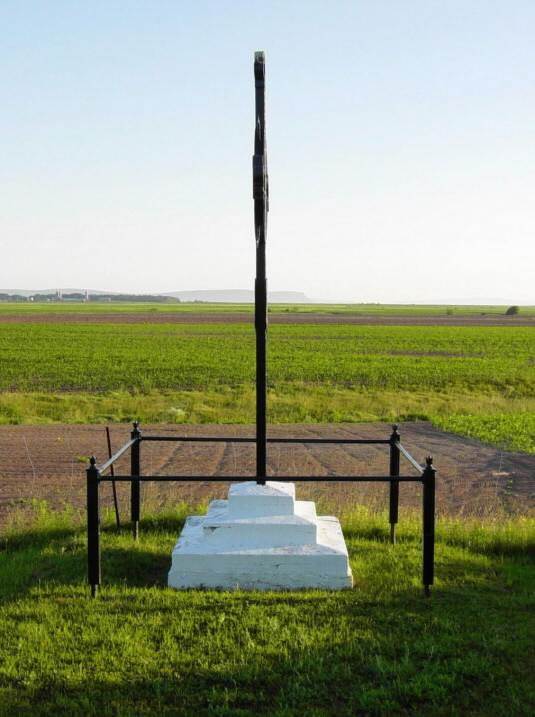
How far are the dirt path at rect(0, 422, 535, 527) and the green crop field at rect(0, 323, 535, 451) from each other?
6.10ft

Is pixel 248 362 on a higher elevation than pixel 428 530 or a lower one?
lower

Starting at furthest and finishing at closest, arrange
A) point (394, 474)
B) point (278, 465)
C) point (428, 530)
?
point (278, 465)
point (394, 474)
point (428, 530)

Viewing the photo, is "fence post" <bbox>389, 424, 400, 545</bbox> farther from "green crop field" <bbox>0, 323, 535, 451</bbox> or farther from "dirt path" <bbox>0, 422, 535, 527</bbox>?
"green crop field" <bbox>0, 323, 535, 451</bbox>

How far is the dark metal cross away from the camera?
22.0 ft

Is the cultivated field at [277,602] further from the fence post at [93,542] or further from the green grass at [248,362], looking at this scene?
the green grass at [248,362]

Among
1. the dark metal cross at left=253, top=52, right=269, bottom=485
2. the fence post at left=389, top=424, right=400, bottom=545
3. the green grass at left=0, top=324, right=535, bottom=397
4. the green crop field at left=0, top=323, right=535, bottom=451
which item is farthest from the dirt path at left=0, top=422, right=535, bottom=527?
the green grass at left=0, top=324, right=535, bottom=397

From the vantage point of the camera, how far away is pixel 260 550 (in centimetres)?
653

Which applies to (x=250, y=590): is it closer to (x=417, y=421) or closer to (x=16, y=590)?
(x=16, y=590)

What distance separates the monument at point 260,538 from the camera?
6465 millimetres

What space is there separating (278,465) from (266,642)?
335 inches

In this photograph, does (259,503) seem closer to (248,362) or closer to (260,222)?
(260,222)

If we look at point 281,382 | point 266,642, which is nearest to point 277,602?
point 266,642

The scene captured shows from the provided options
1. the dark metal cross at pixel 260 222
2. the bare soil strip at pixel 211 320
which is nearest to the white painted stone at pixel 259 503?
the dark metal cross at pixel 260 222

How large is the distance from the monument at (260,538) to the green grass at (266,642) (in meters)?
0.20
